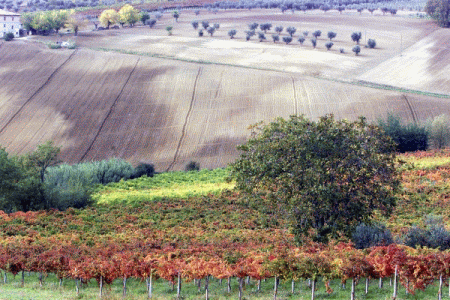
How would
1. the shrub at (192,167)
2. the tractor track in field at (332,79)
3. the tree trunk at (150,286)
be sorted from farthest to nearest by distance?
the tractor track in field at (332,79)
the shrub at (192,167)
the tree trunk at (150,286)

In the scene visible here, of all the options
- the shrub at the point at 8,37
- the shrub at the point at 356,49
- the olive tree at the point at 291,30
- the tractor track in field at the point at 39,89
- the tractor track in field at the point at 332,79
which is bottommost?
the tractor track in field at the point at 39,89

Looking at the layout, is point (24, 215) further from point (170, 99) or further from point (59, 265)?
point (170, 99)

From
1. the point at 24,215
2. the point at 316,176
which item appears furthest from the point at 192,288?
the point at 24,215

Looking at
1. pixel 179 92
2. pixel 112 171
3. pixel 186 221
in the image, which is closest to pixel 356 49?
pixel 179 92

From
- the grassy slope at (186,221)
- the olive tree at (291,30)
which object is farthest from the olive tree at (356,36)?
the grassy slope at (186,221)

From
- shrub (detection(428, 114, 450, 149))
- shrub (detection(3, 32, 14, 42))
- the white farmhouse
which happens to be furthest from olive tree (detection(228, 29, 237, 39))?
shrub (detection(428, 114, 450, 149))

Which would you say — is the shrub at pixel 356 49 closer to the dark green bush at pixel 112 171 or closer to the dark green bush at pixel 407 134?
the dark green bush at pixel 407 134
